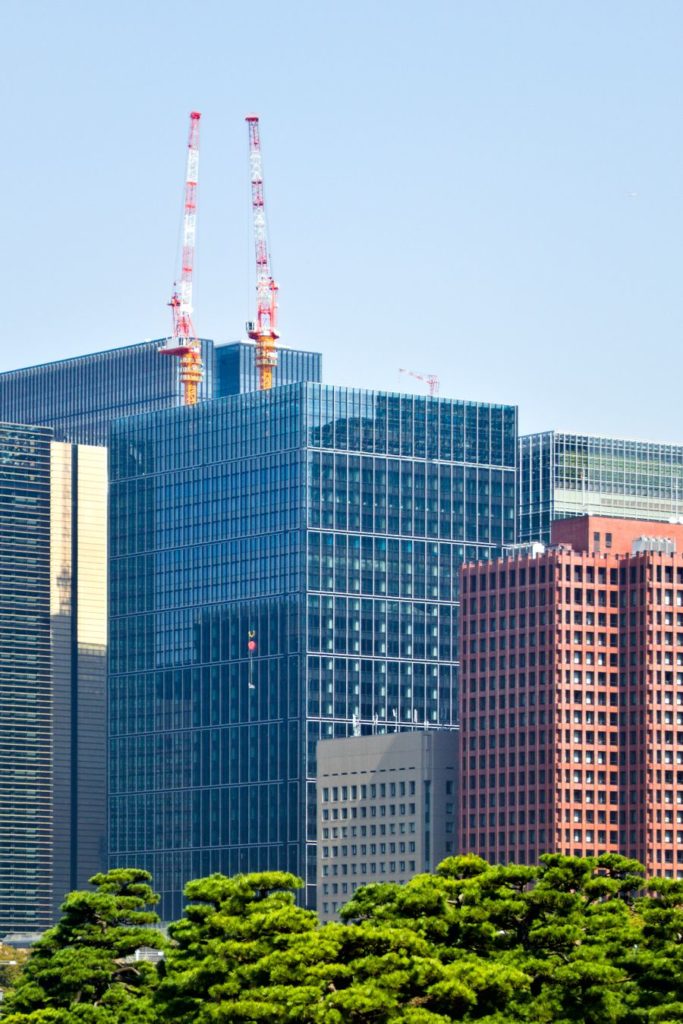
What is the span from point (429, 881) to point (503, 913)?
17.5 feet

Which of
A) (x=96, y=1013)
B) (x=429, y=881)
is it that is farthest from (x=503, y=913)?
(x=96, y=1013)

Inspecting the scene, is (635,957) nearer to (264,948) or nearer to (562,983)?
(562,983)

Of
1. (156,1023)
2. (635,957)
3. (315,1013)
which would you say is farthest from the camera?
(156,1023)

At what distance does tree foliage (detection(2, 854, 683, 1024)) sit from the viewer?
545ft

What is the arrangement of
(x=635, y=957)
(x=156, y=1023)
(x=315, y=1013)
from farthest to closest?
(x=156, y=1023) < (x=635, y=957) < (x=315, y=1013)

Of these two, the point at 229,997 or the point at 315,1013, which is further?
the point at 229,997

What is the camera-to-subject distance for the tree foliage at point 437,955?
166 metres

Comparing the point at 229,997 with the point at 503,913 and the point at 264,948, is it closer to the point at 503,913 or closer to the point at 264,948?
the point at 264,948

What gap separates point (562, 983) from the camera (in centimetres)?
17338

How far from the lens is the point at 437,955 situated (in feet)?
565

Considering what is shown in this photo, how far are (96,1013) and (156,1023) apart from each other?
24.1 ft

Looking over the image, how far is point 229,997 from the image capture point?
6919 inches

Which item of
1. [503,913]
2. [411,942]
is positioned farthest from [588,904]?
[411,942]

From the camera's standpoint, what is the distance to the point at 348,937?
169 metres
